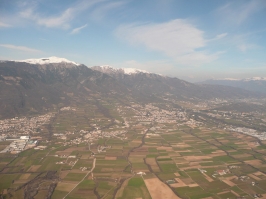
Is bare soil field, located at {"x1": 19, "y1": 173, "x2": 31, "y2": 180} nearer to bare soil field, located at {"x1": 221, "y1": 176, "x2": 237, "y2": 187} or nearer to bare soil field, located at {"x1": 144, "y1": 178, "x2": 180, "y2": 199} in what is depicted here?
bare soil field, located at {"x1": 144, "y1": 178, "x2": 180, "y2": 199}

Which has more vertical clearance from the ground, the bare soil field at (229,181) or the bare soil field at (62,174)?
the bare soil field at (229,181)

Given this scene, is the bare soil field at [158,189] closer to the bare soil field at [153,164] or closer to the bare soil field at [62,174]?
the bare soil field at [153,164]

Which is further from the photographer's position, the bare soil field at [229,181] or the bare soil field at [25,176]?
the bare soil field at [25,176]

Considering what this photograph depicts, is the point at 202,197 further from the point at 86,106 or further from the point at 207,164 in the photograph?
the point at 86,106

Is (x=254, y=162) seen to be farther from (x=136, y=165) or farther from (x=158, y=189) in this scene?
(x=136, y=165)

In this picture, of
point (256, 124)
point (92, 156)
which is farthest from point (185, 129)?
point (92, 156)

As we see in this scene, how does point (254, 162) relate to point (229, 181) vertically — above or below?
above

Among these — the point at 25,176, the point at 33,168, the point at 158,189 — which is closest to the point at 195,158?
the point at 158,189

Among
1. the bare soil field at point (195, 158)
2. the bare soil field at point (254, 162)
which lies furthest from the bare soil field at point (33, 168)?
the bare soil field at point (254, 162)
